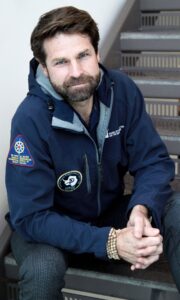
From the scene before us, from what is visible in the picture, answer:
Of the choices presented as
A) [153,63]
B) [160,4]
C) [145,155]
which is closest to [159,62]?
[153,63]

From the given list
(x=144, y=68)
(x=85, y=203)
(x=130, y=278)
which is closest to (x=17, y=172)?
(x=85, y=203)

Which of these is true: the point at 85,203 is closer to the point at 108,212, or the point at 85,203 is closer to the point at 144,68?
the point at 108,212

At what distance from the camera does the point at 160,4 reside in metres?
2.46

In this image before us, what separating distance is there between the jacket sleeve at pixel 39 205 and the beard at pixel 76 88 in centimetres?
13

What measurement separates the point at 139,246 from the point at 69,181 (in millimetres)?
315

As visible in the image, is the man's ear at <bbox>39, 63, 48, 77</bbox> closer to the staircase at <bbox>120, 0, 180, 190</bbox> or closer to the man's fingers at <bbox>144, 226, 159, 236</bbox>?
the man's fingers at <bbox>144, 226, 159, 236</bbox>

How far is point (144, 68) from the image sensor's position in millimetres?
2309

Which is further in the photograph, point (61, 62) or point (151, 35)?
point (151, 35)

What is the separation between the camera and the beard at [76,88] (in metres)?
1.37

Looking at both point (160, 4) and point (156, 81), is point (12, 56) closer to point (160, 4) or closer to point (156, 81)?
point (156, 81)

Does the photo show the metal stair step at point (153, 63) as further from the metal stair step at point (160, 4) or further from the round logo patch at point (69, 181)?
the round logo patch at point (69, 181)

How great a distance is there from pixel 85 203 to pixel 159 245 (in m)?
0.31

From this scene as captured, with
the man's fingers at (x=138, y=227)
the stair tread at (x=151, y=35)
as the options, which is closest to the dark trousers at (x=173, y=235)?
the man's fingers at (x=138, y=227)

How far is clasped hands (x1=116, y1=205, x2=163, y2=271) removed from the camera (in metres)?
1.26
